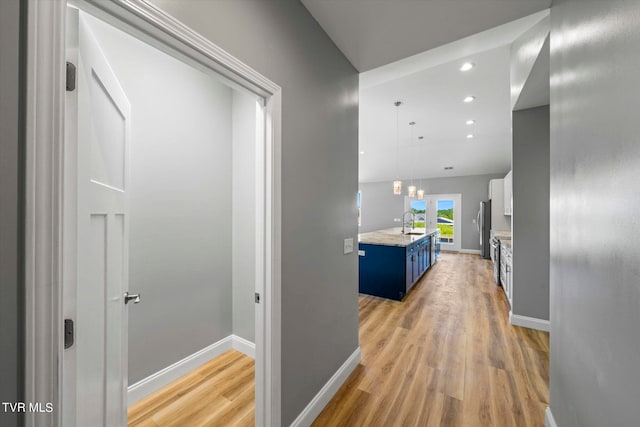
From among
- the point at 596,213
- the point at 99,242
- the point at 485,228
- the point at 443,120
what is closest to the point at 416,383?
the point at 596,213

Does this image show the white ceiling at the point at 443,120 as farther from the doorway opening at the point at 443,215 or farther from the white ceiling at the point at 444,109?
the doorway opening at the point at 443,215

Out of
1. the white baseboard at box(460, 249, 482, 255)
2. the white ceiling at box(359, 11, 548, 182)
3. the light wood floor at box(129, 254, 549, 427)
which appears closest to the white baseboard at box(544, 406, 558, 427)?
the light wood floor at box(129, 254, 549, 427)

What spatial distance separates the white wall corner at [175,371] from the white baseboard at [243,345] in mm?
26

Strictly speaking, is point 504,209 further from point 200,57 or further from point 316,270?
point 200,57

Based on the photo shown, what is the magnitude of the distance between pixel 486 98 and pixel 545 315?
11.1 ft

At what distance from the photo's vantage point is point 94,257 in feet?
3.28

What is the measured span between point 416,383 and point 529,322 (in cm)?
200

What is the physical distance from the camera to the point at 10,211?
1.81 feet

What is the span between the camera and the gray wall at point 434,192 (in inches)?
334

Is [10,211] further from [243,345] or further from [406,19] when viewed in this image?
[243,345]

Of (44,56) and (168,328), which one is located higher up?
(44,56)

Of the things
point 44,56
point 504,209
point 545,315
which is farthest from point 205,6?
point 504,209

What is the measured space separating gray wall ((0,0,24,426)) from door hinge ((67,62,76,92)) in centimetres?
19

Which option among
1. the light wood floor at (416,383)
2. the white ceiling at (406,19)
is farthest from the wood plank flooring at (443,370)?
the white ceiling at (406,19)
